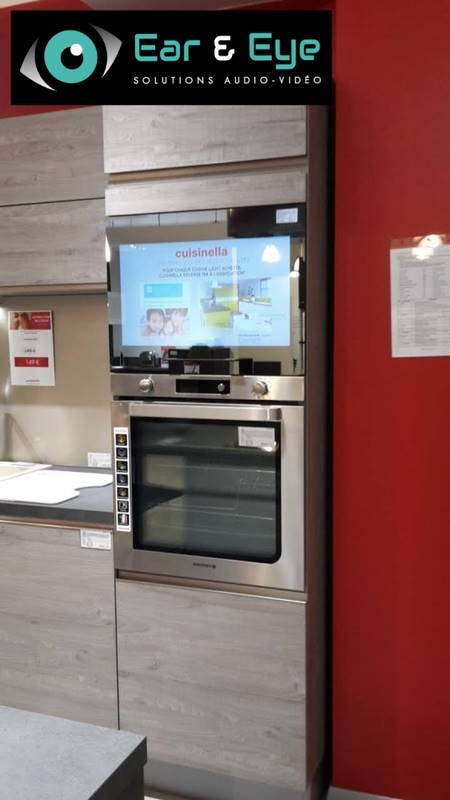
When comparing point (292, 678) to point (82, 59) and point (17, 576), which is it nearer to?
point (17, 576)

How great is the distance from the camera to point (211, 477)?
2111 mm

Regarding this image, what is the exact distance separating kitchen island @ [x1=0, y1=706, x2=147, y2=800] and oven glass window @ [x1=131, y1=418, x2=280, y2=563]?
3.83ft

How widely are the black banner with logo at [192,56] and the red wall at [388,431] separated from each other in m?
0.14

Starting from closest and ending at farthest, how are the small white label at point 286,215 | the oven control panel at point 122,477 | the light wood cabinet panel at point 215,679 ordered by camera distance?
the small white label at point 286,215 < the light wood cabinet panel at point 215,679 < the oven control panel at point 122,477

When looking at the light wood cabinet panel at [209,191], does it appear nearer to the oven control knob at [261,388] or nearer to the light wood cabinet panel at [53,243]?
the light wood cabinet panel at [53,243]

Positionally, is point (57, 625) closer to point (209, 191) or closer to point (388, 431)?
point (388, 431)

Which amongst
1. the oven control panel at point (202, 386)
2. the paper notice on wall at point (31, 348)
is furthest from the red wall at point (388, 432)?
the paper notice on wall at point (31, 348)

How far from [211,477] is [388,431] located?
55 centimetres

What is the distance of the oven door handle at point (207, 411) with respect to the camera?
1976 mm

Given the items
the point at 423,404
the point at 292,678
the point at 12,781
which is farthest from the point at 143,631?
the point at 12,781

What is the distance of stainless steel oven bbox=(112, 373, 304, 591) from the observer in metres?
1.98

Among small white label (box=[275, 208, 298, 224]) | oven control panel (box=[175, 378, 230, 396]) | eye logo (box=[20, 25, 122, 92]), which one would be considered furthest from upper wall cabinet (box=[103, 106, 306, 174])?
oven control panel (box=[175, 378, 230, 396])

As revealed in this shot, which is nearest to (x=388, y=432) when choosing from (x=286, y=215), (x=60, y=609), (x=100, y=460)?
(x=286, y=215)

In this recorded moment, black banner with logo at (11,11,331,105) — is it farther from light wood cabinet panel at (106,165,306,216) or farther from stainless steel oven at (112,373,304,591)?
stainless steel oven at (112,373,304,591)
